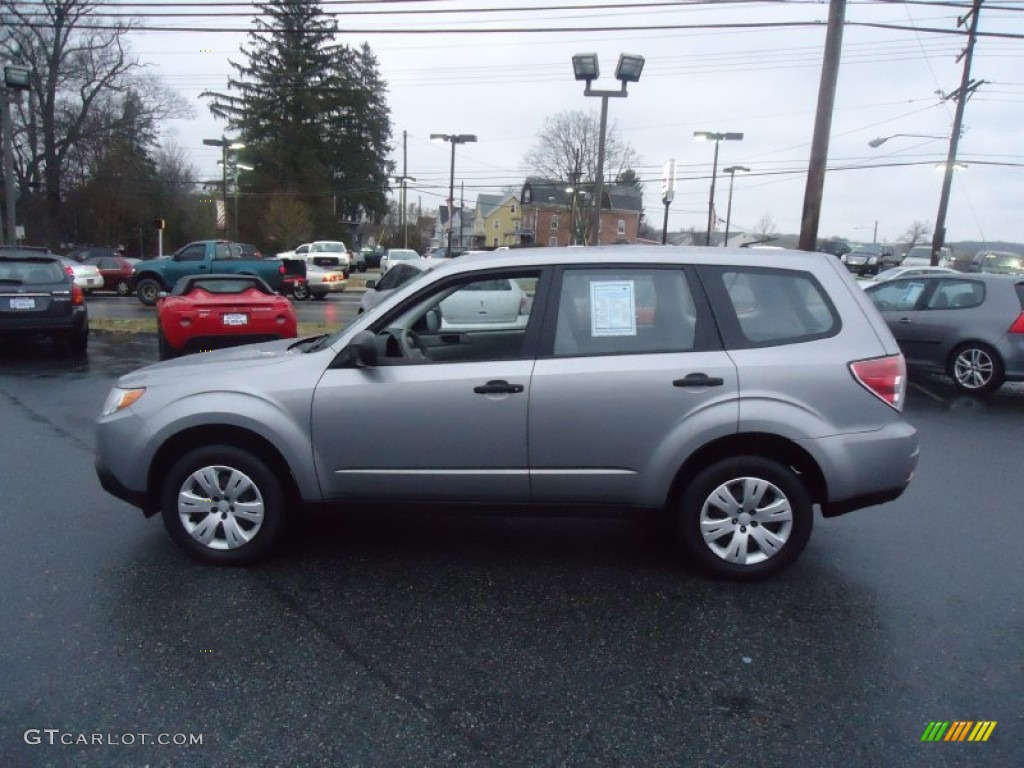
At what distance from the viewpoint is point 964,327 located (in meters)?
9.88

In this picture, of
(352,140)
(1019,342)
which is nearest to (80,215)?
(352,140)

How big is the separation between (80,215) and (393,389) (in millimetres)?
52509

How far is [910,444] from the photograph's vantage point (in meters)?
4.02

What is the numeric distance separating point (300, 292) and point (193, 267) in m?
3.92

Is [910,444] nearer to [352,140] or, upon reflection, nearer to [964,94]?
[964,94]

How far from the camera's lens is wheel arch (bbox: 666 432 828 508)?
4.00 meters

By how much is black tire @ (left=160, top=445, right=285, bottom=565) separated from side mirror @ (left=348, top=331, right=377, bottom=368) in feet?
2.58

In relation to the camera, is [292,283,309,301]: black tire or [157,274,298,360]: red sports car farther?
[292,283,309,301]: black tire

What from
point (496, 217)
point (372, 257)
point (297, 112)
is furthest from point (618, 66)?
point (496, 217)

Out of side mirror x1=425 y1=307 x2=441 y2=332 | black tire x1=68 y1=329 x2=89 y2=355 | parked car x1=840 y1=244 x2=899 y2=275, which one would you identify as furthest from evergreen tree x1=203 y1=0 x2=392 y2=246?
side mirror x1=425 y1=307 x2=441 y2=332

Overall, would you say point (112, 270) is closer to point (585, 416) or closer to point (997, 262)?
point (585, 416)

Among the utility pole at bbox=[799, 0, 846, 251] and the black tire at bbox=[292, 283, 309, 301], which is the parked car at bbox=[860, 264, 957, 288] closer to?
the utility pole at bbox=[799, 0, 846, 251]

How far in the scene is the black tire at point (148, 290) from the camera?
864 inches

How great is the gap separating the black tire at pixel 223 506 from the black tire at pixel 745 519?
221 cm
